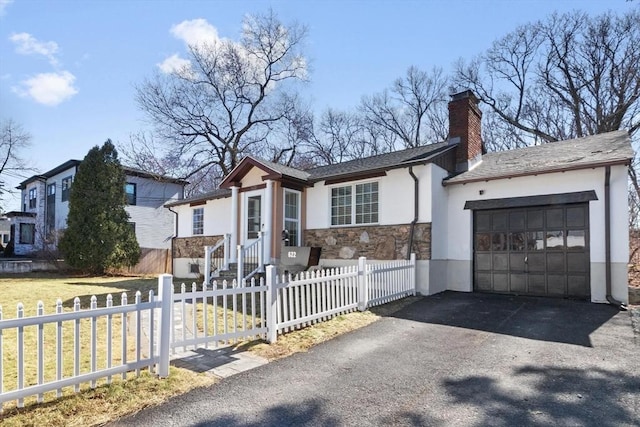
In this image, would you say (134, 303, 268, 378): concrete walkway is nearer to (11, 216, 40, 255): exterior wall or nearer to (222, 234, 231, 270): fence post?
(222, 234, 231, 270): fence post

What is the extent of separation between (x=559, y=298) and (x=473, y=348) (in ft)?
17.3

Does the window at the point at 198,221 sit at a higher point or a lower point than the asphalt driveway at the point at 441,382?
higher

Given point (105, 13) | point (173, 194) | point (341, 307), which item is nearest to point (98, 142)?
point (173, 194)

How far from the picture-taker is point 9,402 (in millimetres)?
3652

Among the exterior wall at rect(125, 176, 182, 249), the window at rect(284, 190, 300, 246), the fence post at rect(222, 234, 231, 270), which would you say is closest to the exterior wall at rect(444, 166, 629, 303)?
the window at rect(284, 190, 300, 246)

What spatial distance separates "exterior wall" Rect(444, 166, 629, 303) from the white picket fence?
210cm

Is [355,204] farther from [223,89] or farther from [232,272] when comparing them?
[223,89]

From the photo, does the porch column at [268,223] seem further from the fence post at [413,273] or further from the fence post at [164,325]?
the fence post at [164,325]

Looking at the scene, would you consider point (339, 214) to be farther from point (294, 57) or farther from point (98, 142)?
point (294, 57)

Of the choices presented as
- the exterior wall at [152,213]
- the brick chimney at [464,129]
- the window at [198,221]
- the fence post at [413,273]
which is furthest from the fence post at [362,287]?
the exterior wall at [152,213]

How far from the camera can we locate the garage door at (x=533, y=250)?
31.2 feet

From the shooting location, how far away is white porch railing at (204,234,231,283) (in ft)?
41.5

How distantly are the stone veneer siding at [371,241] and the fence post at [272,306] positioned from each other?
572 centimetres

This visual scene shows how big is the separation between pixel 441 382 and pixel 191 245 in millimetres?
14879
